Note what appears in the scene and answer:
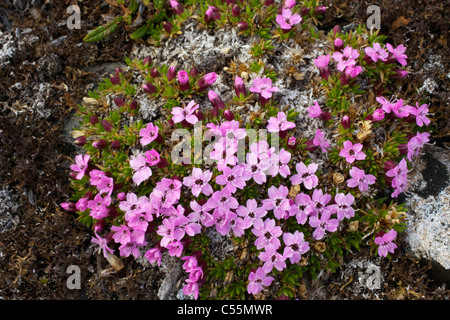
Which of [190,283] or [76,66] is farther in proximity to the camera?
[76,66]

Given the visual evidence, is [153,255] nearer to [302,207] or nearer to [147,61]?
[302,207]

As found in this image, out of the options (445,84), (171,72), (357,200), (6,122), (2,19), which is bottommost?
(357,200)

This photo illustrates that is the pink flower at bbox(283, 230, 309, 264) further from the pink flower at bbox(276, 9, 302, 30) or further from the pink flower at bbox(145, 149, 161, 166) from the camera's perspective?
the pink flower at bbox(276, 9, 302, 30)

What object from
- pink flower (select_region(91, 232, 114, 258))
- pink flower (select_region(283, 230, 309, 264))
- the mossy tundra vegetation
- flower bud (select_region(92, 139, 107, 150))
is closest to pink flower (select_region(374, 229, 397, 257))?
the mossy tundra vegetation

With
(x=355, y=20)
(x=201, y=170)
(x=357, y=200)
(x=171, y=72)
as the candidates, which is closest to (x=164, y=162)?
(x=201, y=170)

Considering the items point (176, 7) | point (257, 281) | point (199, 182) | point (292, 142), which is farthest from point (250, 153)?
point (176, 7)

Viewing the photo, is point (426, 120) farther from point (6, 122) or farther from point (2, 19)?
point (2, 19)
